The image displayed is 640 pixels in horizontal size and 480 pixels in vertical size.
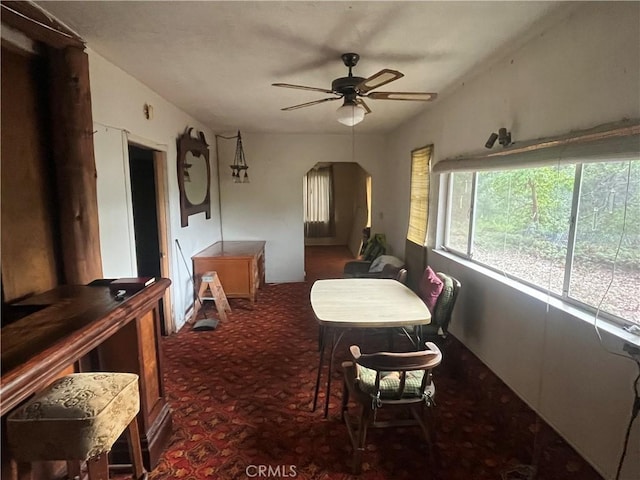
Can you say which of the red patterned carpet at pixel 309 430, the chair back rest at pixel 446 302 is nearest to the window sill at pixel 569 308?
the chair back rest at pixel 446 302

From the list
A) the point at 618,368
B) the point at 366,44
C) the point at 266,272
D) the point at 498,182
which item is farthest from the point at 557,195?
the point at 266,272

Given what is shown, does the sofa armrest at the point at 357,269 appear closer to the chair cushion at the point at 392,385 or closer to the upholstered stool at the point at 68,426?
the chair cushion at the point at 392,385

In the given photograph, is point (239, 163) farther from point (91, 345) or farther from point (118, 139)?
point (91, 345)

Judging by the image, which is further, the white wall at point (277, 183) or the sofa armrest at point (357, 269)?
the white wall at point (277, 183)

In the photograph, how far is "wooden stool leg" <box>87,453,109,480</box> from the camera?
1.38 meters

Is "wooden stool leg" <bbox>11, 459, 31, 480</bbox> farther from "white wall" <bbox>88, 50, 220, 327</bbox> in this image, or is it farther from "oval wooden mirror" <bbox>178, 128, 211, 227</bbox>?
"oval wooden mirror" <bbox>178, 128, 211, 227</bbox>

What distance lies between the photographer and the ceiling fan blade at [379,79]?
6.04 ft

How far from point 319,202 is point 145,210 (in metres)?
5.98

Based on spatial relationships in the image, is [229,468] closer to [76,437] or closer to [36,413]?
[76,437]

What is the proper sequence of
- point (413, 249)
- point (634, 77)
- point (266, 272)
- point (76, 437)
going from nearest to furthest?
point (76, 437) < point (634, 77) < point (413, 249) < point (266, 272)

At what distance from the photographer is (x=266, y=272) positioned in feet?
19.0

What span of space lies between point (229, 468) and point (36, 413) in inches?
40.5

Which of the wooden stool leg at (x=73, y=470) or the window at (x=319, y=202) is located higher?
the window at (x=319, y=202)

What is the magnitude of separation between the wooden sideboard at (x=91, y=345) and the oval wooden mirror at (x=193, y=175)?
2174 millimetres
